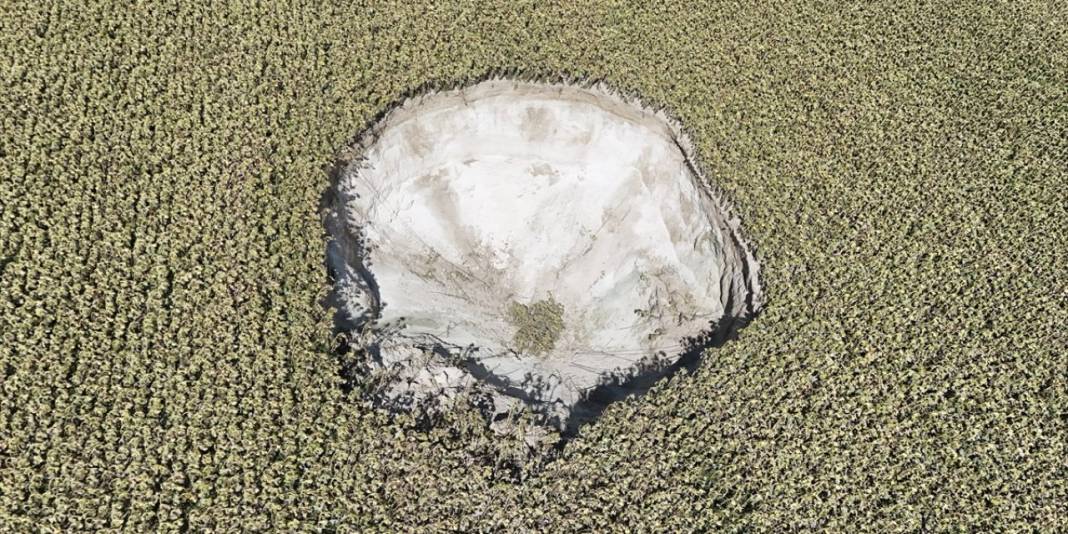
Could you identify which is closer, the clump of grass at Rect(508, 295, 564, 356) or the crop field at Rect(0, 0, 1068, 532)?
the crop field at Rect(0, 0, 1068, 532)

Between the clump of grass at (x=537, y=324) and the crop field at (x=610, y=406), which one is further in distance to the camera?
the clump of grass at (x=537, y=324)

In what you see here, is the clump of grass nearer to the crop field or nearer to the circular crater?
the circular crater

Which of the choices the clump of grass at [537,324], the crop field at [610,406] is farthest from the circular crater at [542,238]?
the crop field at [610,406]

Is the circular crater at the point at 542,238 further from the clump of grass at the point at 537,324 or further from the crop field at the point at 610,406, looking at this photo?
the crop field at the point at 610,406

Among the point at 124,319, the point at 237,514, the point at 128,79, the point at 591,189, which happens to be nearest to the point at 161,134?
the point at 128,79

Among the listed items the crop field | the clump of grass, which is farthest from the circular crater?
the crop field

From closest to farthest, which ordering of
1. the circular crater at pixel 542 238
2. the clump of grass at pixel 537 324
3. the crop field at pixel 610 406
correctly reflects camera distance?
the crop field at pixel 610 406, the circular crater at pixel 542 238, the clump of grass at pixel 537 324

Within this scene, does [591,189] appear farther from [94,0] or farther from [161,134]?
[94,0]
